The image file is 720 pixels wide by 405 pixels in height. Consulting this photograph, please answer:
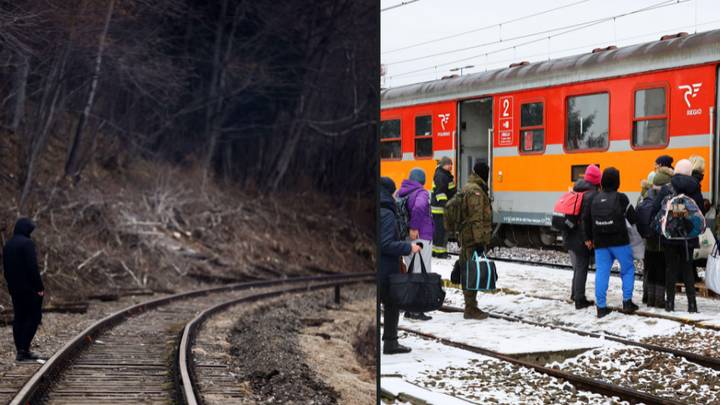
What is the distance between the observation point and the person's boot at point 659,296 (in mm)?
9490

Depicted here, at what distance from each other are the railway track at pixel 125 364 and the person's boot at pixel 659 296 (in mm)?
5123

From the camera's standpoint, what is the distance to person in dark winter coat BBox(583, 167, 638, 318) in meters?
9.07

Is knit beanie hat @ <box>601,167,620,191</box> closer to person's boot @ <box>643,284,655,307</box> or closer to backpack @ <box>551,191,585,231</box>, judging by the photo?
backpack @ <box>551,191,585,231</box>

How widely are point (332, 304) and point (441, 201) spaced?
259 inches

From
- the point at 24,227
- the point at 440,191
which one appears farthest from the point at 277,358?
the point at 24,227

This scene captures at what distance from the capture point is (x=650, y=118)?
1147cm

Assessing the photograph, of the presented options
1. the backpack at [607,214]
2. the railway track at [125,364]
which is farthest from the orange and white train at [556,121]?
the railway track at [125,364]

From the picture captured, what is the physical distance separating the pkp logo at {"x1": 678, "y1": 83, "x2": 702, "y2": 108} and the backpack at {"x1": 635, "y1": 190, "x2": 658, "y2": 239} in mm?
2072

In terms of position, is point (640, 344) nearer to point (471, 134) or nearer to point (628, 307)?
point (628, 307)

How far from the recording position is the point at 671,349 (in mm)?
7469

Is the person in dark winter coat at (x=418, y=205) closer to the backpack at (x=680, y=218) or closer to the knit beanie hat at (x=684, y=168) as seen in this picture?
the backpack at (x=680, y=218)

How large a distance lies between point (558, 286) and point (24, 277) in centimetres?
680

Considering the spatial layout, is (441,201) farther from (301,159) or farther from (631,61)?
(301,159)

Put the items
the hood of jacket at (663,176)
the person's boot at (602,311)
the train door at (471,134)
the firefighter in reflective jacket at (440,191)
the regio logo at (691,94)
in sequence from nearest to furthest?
1. the person's boot at (602,311)
2. the hood of jacket at (663,176)
3. the regio logo at (691,94)
4. the firefighter in reflective jacket at (440,191)
5. the train door at (471,134)
